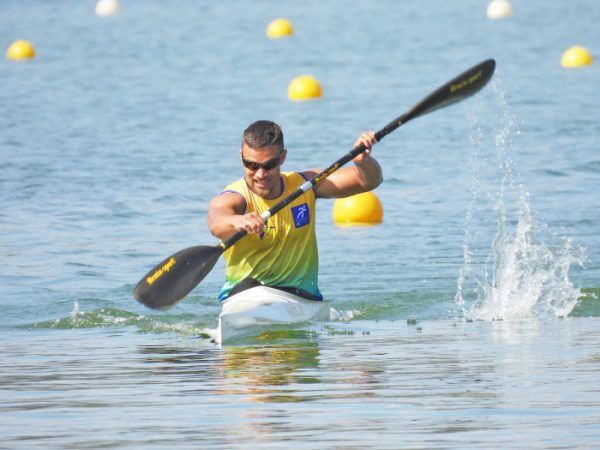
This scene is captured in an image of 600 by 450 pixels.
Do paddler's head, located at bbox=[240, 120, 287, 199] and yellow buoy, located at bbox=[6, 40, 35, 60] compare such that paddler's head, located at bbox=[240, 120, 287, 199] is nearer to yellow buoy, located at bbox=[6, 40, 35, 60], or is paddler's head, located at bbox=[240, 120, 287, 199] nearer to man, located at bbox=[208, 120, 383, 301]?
man, located at bbox=[208, 120, 383, 301]

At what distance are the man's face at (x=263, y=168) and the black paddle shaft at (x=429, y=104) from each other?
0.14 m

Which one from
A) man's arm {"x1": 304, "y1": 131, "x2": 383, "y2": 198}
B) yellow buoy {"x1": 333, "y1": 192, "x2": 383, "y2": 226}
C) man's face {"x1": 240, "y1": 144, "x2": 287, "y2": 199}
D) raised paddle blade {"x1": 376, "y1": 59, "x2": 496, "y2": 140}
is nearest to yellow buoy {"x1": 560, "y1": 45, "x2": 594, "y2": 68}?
yellow buoy {"x1": 333, "y1": 192, "x2": 383, "y2": 226}

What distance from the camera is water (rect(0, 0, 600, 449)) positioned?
21.0 feet

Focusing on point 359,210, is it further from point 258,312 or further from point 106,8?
point 106,8

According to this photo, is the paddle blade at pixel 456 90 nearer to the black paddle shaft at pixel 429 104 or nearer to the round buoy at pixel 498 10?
the black paddle shaft at pixel 429 104

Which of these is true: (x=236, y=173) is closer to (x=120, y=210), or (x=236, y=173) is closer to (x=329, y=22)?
(x=120, y=210)

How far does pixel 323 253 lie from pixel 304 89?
1227cm

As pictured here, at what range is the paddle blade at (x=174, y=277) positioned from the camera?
895 centimetres

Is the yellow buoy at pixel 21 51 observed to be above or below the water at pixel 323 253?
above

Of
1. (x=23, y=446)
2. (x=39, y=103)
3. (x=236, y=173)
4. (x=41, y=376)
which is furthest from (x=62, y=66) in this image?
(x=23, y=446)

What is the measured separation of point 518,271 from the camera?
1125cm

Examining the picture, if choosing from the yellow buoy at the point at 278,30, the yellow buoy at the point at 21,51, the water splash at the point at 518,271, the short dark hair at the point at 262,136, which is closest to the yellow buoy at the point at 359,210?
the water splash at the point at 518,271

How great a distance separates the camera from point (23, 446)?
585 cm

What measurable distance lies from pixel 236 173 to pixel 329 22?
22.4 m
